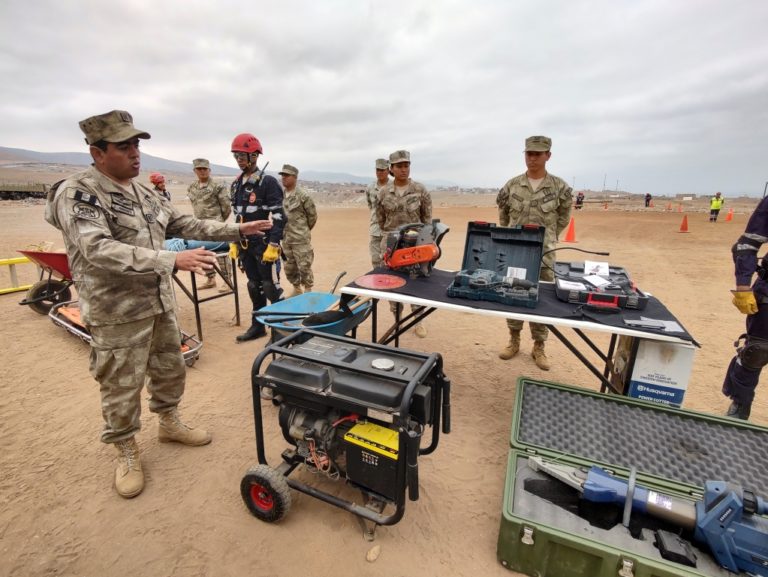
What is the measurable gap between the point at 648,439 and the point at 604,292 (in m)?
0.98

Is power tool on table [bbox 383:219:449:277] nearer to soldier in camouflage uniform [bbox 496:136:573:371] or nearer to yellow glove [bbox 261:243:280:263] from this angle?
soldier in camouflage uniform [bbox 496:136:573:371]

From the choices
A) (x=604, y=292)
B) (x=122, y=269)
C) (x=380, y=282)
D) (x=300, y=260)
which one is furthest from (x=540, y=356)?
(x=122, y=269)

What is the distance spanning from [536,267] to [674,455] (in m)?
1.53

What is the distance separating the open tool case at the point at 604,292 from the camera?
2.60 metres

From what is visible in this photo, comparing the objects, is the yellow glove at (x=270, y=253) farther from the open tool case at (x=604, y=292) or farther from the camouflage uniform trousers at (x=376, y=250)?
the open tool case at (x=604, y=292)

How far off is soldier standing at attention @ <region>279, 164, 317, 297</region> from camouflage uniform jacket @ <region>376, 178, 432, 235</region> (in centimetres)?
143

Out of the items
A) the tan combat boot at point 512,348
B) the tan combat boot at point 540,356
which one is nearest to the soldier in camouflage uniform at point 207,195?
the tan combat boot at point 512,348

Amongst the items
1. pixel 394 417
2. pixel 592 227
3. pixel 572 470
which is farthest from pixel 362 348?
pixel 592 227

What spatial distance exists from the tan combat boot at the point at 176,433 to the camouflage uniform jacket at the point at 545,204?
11.4 ft

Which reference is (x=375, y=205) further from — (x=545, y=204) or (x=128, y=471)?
(x=128, y=471)

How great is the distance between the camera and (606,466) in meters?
2.07

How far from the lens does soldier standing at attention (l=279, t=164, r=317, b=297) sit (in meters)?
5.73

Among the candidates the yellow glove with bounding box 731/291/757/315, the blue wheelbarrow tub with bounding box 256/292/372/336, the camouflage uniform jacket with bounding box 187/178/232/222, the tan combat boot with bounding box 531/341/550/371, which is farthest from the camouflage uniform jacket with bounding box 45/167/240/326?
the camouflage uniform jacket with bounding box 187/178/232/222

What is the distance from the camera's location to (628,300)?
2.60 metres
